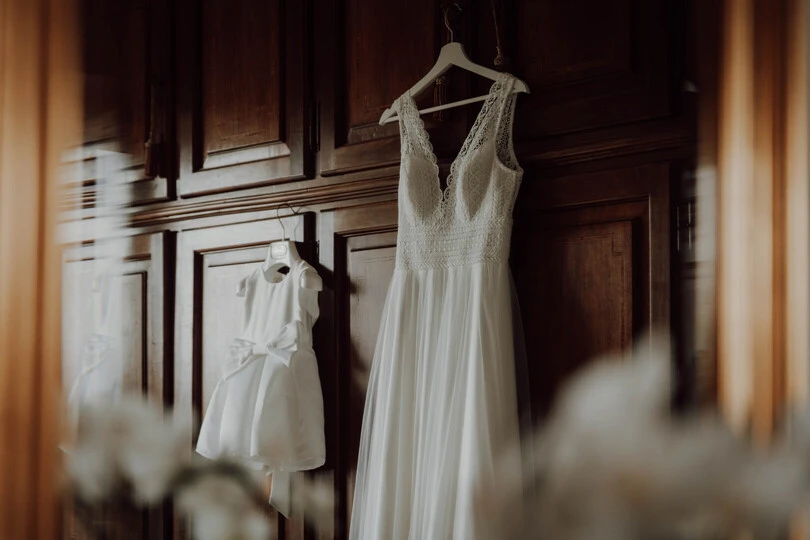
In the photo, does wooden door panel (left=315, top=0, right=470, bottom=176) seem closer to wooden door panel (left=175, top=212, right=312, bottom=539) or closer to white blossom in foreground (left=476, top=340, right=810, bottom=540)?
wooden door panel (left=175, top=212, right=312, bottom=539)

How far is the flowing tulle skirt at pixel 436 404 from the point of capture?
145 cm

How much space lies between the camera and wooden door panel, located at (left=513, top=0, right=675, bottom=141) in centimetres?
140

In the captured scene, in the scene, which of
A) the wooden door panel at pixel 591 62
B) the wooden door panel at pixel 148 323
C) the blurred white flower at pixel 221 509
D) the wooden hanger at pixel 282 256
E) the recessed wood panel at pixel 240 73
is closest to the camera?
the blurred white flower at pixel 221 509

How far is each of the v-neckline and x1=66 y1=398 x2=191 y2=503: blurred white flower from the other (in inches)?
46.6

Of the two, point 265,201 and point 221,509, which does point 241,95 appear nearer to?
point 265,201

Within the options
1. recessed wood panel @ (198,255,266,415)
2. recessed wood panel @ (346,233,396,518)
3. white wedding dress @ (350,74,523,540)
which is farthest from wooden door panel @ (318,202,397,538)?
recessed wood panel @ (198,255,266,415)

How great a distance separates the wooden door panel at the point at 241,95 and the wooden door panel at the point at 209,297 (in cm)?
11

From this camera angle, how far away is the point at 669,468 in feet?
0.90

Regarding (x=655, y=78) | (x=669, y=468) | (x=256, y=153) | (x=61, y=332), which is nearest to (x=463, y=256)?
(x=655, y=78)

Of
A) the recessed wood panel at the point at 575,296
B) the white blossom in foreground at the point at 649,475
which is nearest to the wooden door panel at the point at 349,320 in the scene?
the recessed wood panel at the point at 575,296

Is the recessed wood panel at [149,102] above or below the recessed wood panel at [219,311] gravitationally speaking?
above

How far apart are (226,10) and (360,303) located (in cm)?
82

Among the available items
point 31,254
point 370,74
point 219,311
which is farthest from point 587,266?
point 31,254

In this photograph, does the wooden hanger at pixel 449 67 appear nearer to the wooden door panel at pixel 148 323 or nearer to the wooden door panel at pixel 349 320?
the wooden door panel at pixel 349 320
